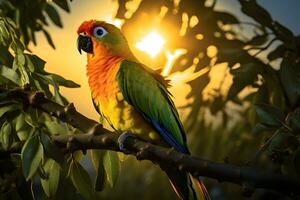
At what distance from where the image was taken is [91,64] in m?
1.18

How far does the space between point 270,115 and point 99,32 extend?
1.48 ft

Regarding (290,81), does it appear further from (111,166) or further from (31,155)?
(31,155)

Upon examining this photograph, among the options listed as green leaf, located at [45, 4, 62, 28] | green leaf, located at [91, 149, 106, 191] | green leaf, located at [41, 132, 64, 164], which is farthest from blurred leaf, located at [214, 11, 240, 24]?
green leaf, located at [41, 132, 64, 164]

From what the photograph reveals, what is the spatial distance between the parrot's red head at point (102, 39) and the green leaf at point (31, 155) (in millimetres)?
377

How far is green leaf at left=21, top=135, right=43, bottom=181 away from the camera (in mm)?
794

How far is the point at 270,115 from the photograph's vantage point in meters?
0.89

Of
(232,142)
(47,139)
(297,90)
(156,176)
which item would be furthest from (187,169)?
(156,176)

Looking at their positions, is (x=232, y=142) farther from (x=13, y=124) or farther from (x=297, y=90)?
(x=13, y=124)

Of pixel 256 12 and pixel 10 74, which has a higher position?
pixel 256 12

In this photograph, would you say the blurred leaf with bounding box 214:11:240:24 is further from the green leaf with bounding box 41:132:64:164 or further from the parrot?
the green leaf with bounding box 41:132:64:164

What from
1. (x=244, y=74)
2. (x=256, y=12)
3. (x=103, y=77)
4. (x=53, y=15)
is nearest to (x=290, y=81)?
(x=244, y=74)

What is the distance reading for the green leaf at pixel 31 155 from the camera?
2.61 feet

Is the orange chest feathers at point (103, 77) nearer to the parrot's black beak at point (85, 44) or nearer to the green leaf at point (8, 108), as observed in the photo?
the parrot's black beak at point (85, 44)

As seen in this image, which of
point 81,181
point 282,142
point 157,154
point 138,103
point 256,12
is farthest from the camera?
point 256,12
